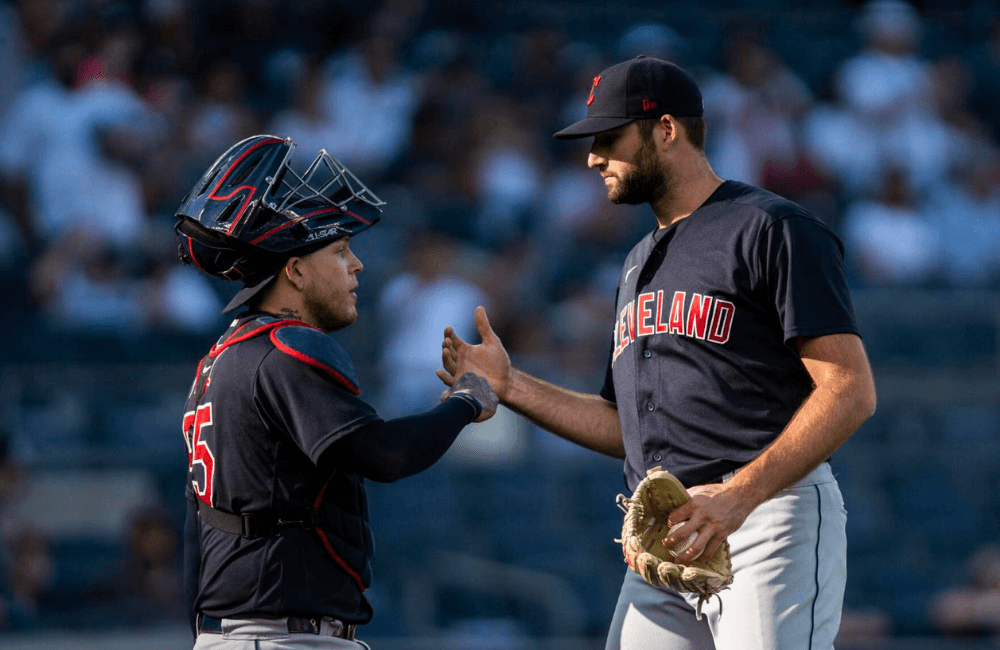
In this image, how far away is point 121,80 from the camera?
868cm

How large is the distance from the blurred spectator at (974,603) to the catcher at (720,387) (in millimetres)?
4627

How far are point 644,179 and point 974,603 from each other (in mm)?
5096

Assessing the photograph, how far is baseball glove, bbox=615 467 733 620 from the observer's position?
3.09 meters

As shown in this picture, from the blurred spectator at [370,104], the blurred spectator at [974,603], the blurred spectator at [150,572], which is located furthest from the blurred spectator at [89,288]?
the blurred spectator at [974,603]

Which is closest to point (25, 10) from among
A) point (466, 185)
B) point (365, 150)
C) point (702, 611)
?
point (365, 150)

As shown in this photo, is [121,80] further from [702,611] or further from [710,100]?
[702,611]

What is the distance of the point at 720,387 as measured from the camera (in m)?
3.38

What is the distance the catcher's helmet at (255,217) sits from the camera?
318 cm

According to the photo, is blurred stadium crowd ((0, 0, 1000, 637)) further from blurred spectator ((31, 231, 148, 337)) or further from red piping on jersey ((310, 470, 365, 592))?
red piping on jersey ((310, 470, 365, 592))

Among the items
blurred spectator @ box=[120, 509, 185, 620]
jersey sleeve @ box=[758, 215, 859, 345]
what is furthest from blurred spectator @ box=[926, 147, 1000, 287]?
jersey sleeve @ box=[758, 215, 859, 345]

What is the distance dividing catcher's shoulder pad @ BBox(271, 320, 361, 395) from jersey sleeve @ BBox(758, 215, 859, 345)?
1087 millimetres

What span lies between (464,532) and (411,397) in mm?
853

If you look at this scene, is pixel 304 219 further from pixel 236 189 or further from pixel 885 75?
pixel 885 75

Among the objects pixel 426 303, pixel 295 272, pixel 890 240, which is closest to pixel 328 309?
pixel 295 272
